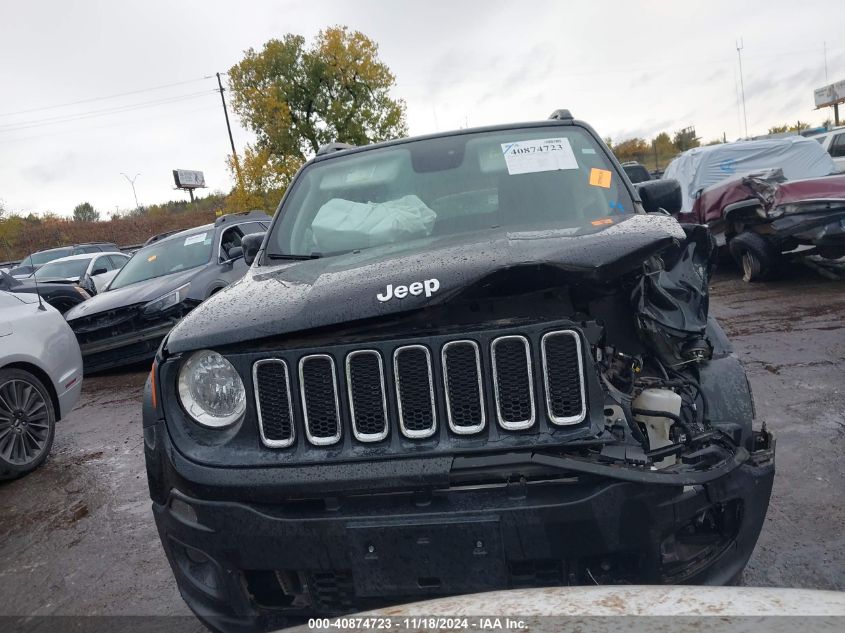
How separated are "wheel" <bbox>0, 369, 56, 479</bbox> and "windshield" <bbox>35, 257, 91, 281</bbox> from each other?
10.4m

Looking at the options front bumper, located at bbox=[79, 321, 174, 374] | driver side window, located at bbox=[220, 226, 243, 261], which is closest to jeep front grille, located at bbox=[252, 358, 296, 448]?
front bumper, located at bbox=[79, 321, 174, 374]

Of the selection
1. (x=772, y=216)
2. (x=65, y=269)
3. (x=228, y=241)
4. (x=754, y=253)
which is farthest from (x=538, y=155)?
(x=65, y=269)

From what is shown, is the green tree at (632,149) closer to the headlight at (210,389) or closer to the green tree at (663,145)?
the green tree at (663,145)

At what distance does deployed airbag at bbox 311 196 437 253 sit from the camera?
3182 mm

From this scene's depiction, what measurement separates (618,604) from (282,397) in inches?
43.7

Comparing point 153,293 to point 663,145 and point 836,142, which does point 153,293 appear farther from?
point 663,145

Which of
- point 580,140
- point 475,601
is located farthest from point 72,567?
point 580,140

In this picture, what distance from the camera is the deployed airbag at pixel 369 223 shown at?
3182mm

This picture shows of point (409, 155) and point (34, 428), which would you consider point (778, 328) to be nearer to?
point (409, 155)

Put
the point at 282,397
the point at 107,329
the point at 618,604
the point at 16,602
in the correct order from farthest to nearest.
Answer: the point at 107,329
the point at 16,602
the point at 282,397
the point at 618,604

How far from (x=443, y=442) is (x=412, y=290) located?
435 mm

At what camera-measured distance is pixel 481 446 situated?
6.27 feet

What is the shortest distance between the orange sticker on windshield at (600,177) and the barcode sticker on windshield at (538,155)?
0.31ft

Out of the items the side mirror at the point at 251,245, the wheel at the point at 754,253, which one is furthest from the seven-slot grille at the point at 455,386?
the wheel at the point at 754,253
